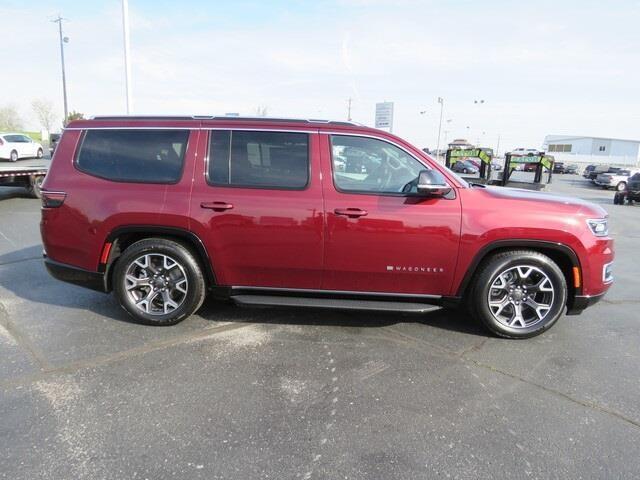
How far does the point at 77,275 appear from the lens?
4.00 m

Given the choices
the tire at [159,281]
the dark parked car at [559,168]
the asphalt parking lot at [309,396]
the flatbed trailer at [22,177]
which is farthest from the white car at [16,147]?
the dark parked car at [559,168]

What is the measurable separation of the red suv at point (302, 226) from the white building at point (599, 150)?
85077mm

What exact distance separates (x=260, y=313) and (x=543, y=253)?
272 centimetres

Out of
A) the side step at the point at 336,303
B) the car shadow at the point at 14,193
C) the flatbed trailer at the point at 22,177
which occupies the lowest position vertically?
the car shadow at the point at 14,193

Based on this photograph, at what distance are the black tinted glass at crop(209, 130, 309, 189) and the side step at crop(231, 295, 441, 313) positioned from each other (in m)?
1.01

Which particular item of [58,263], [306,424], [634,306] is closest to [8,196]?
[58,263]

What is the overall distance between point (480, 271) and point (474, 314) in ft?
1.32

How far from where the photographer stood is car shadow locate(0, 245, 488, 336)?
4.18 meters

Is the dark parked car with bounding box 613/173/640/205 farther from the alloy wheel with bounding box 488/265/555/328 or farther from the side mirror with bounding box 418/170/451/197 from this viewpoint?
the side mirror with bounding box 418/170/451/197

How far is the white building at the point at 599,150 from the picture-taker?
81.1 m

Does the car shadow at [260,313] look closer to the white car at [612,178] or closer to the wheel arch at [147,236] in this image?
the wheel arch at [147,236]

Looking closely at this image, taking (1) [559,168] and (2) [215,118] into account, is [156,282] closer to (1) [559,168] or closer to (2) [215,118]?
(2) [215,118]

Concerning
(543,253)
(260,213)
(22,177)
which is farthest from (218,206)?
(22,177)

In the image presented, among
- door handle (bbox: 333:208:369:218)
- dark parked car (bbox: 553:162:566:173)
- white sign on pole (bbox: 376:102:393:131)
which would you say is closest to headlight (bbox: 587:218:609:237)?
door handle (bbox: 333:208:369:218)
